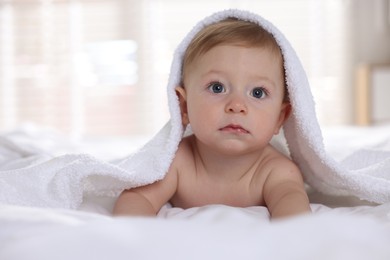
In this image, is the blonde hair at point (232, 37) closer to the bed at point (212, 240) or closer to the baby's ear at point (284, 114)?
the baby's ear at point (284, 114)

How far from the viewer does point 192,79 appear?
114cm

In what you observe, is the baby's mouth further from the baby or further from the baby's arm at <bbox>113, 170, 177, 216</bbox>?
the baby's arm at <bbox>113, 170, 177, 216</bbox>

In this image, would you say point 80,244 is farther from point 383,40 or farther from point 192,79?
point 383,40

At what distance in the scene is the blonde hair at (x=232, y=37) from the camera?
1090mm

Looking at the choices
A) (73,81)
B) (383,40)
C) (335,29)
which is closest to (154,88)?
(73,81)

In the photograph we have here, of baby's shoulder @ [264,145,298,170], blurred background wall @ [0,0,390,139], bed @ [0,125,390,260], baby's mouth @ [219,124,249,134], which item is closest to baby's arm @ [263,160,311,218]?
baby's shoulder @ [264,145,298,170]

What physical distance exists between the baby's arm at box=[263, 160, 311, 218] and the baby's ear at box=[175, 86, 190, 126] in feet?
0.67

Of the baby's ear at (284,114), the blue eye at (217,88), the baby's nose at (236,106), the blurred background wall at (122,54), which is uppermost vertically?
the blue eye at (217,88)

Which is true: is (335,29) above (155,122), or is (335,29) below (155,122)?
above

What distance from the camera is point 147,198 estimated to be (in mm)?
1035

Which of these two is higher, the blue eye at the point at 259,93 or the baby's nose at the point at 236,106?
the blue eye at the point at 259,93

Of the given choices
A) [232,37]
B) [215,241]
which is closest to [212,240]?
[215,241]

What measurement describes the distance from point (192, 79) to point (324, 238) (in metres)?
0.71

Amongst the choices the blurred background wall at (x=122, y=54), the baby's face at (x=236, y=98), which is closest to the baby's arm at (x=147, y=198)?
the baby's face at (x=236, y=98)
